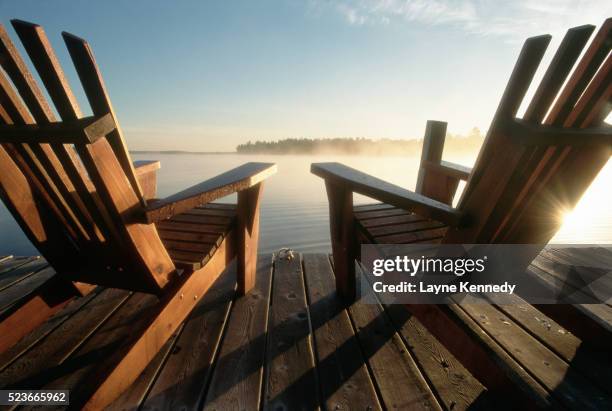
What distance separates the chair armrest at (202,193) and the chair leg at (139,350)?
393mm

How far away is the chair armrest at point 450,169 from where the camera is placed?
5.35 feet

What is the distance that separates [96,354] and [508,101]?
2036 mm

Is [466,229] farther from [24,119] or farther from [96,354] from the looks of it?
[96,354]

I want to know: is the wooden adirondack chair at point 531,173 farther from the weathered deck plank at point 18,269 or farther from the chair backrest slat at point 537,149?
the weathered deck plank at point 18,269

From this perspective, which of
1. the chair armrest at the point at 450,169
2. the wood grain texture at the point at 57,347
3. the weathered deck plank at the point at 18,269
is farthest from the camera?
the weathered deck plank at the point at 18,269

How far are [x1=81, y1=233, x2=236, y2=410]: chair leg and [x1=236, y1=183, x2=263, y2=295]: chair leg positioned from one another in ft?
1.07

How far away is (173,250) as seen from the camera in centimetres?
140

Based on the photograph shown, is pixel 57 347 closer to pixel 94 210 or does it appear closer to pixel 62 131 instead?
pixel 94 210

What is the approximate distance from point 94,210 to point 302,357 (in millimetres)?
1099

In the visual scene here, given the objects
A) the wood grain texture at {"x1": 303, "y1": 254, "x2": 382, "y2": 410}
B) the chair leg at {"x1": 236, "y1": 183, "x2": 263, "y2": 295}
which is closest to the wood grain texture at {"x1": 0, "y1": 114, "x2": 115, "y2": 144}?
the chair leg at {"x1": 236, "y1": 183, "x2": 263, "y2": 295}

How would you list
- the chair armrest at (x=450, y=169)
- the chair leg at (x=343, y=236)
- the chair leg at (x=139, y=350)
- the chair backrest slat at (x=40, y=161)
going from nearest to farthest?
the chair backrest slat at (x=40, y=161) → the chair leg at (x=139, y=350) → the chair leg at (x=343, y=236) → the chair armrest at (x=450, y=169)

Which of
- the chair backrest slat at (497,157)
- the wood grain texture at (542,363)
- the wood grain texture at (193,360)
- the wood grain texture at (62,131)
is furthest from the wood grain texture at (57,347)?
the wood grain texture at (542,363)

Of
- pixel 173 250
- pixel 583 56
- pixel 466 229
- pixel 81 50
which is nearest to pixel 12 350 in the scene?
pixel 173 250

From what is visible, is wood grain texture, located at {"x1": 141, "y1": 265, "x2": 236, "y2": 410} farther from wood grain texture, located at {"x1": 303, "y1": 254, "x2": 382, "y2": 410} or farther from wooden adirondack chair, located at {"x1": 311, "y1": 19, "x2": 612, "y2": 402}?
wooden adirondack chair, located at {"x1": 311, "y1": 19, "x2": 612, "y2": 402}
